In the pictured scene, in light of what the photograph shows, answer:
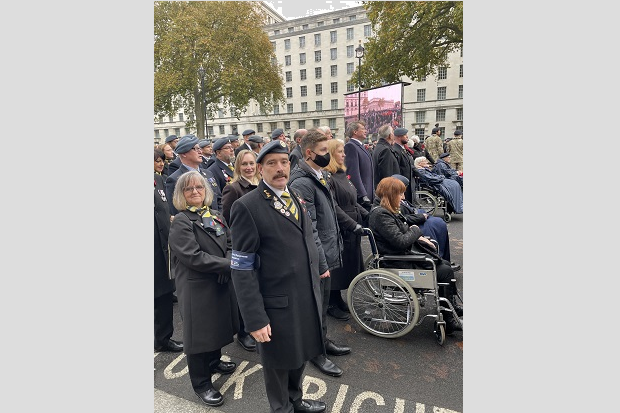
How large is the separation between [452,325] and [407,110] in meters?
57.4

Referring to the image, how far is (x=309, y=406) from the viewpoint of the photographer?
2729 millimetres

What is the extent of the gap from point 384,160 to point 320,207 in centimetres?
303

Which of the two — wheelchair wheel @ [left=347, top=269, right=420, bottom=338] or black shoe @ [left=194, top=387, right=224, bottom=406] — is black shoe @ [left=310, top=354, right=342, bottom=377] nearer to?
wheelchair wheel @ [left=347, top=269, right=420, bottom=338]

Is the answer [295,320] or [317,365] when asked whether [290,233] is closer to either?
[295,320]

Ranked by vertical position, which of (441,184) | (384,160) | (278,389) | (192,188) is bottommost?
(278,389)

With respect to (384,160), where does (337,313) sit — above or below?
below

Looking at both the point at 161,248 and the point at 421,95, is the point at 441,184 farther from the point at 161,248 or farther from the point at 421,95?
the point at 421,95

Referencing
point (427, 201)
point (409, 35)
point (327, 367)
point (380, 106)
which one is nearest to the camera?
point (327, 367)

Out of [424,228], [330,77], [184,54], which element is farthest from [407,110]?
[424,228]

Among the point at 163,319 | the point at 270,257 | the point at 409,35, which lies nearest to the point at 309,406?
the point at 270,257

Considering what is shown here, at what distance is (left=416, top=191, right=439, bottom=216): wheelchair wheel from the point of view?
8.36 m

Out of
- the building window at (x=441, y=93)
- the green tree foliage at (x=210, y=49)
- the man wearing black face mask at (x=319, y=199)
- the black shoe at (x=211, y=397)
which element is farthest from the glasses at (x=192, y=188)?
the building window at (x=441, y=93)

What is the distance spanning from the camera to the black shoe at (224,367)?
10.8ft

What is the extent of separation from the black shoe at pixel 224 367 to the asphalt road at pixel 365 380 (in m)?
0.05
